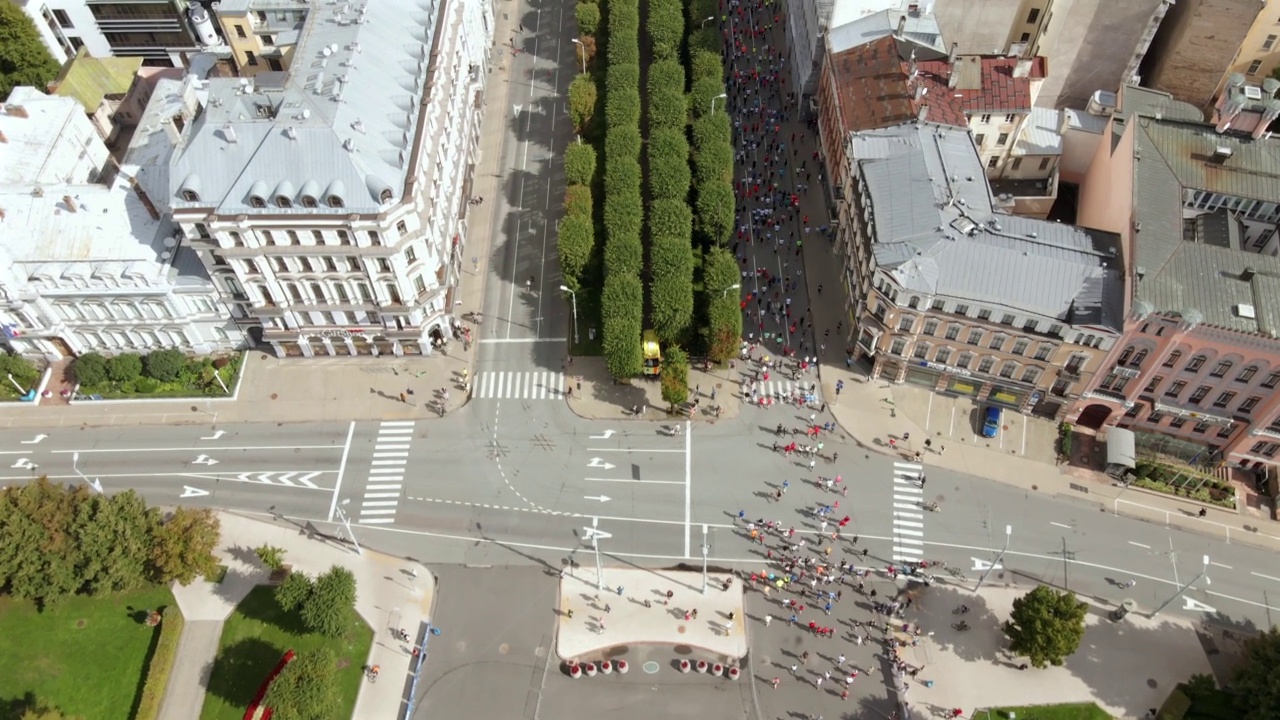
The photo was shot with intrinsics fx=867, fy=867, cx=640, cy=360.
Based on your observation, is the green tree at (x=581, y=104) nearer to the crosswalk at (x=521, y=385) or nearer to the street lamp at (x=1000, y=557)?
the crosswalk at (x=521, y=385)

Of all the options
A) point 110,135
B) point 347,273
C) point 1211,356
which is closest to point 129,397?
point 347,273

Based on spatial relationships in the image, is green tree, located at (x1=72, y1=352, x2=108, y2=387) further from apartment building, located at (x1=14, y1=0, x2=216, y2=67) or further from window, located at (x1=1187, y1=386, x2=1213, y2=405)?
window, located at (x1=1187, y1=386, x2=1213, y2=405)

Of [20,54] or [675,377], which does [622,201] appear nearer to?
[675,377]

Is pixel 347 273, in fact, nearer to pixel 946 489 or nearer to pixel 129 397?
pixel 129 397

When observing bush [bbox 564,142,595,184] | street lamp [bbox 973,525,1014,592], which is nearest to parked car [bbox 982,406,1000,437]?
street lamp [bbox 973,525,1014,592]

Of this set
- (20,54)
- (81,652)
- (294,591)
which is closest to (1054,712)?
(294,591)
